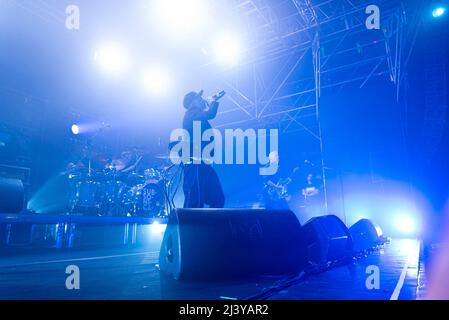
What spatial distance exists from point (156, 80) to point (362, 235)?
695 centimetres

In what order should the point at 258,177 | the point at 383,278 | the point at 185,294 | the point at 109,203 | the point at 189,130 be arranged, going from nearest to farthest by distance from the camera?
the point at 185,294
the point at 383,278
the point at 189,130
the point at 109,203
the point at 258,177

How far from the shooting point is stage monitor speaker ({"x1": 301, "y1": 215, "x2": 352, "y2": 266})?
2803 millimetres

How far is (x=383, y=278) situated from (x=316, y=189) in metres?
6.05

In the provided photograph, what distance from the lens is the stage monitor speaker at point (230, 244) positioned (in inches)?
86.1

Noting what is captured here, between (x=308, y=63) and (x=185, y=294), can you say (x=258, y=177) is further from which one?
(x=185, y=294)

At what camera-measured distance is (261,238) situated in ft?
7.76

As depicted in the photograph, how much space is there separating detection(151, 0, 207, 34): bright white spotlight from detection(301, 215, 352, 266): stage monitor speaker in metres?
5.16

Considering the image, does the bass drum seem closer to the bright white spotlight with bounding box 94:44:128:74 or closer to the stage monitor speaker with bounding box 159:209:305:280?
the bright white spotlight with bounding box 94:44:128:74

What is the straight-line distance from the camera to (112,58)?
25.5ft

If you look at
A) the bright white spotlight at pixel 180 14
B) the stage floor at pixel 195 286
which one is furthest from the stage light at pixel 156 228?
the bright white spotlight at pixel 180 14

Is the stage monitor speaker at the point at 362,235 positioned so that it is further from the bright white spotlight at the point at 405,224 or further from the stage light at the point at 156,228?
the stage light at the point at 156,228

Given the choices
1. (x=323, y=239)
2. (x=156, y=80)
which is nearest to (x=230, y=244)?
(x=323, y=239)

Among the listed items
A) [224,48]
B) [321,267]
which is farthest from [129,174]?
[321,267]

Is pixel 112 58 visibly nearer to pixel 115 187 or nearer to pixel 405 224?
pixel 115 187
